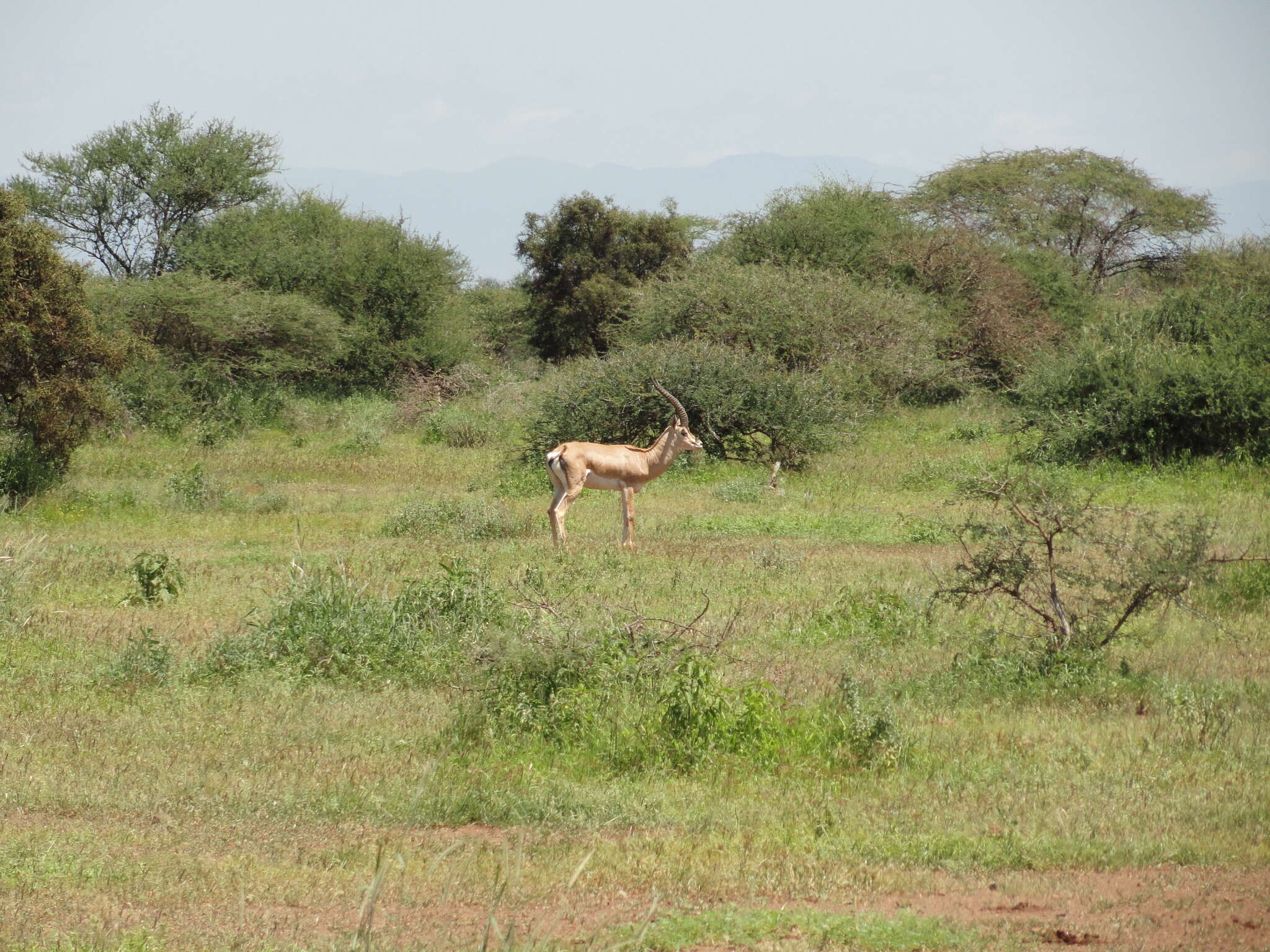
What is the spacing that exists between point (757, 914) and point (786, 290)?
71.2ft

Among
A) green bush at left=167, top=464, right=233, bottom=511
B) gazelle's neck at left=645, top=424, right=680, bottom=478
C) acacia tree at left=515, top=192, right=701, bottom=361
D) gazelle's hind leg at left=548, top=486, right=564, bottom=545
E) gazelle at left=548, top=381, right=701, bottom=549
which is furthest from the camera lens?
acacia tree at left=515, top=192, right=701, bottom=361

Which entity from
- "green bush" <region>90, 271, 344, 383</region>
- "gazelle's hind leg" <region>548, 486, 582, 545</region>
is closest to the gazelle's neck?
"gazelle's hind leg" <region>548, 486, 582, 545</region>

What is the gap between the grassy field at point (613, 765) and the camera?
17.2 ft

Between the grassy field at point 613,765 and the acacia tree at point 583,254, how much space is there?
28128mm

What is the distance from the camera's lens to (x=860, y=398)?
2603cm

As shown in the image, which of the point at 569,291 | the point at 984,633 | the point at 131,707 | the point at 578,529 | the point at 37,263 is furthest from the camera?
the point at 569,291

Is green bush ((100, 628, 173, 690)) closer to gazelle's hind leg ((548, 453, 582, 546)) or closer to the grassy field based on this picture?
the grassy field

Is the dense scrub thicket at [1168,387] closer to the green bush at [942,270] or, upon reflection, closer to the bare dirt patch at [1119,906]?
the green bush at [942,270]

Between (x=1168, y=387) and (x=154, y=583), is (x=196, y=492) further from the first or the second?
(x=1168, y=387)

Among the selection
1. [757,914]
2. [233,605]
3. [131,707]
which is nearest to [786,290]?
[233,605]

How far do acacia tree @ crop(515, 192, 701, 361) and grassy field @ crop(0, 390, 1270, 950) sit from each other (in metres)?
28.1

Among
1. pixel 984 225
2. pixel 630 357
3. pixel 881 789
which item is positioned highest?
pixel 984 225

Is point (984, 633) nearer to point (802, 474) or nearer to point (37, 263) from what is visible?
point (802, 474)

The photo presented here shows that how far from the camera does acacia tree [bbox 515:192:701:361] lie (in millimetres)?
41156
